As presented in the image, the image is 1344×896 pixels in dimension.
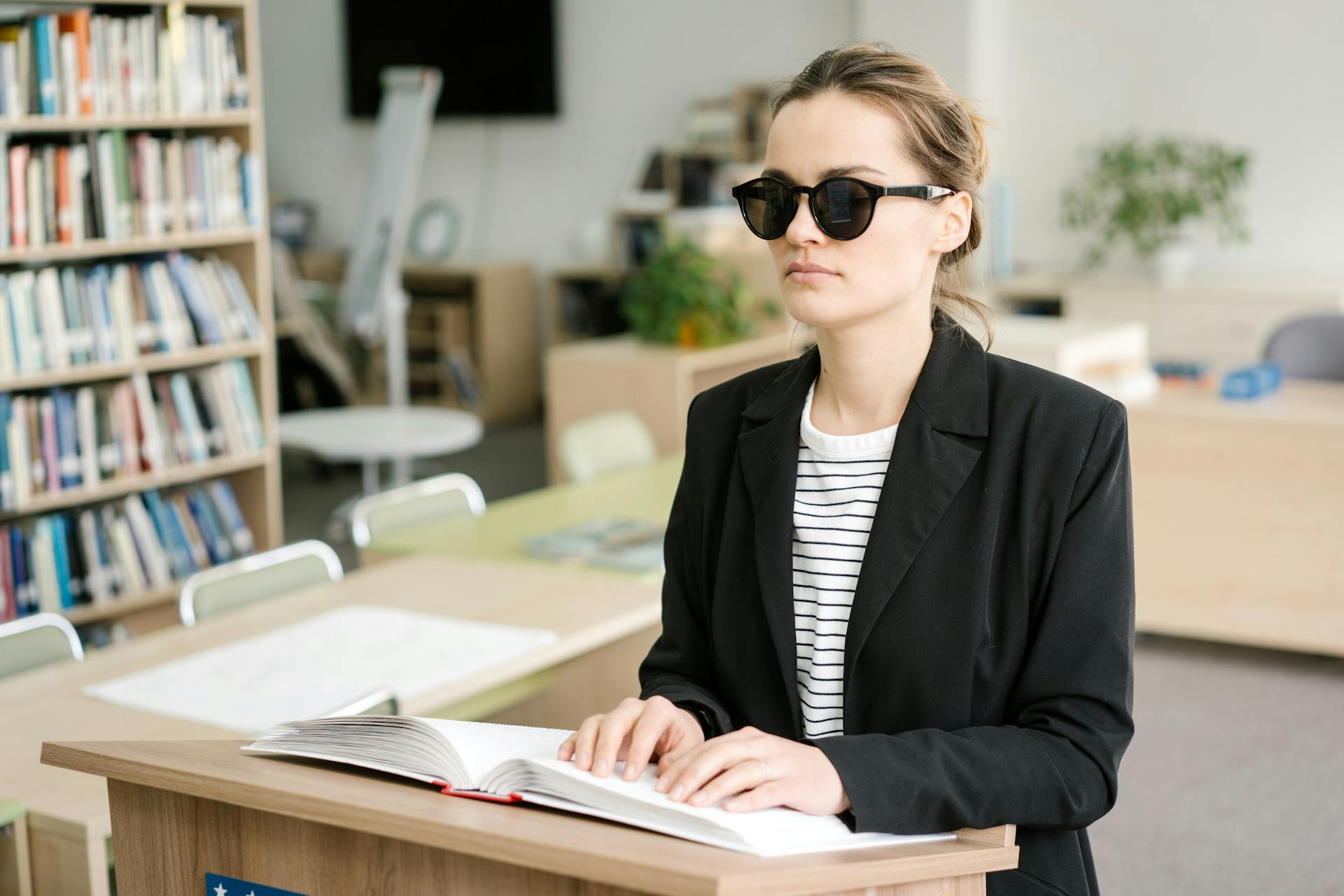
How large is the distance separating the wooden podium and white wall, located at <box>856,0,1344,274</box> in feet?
18.6

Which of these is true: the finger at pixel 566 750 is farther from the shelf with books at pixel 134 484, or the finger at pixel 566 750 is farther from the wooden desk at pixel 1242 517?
the wooden desk at pixel 1242 517

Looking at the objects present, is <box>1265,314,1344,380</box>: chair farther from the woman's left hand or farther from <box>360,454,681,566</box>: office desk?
the woman's left hand

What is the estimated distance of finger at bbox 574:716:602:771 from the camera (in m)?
1.11

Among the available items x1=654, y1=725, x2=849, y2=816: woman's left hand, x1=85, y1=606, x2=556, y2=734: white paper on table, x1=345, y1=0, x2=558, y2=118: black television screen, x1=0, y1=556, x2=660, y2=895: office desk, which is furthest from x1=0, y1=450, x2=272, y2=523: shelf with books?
x1=345, y1=0, x2=558, y2=118: black television screen

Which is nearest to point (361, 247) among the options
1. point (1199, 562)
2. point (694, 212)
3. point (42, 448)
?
point (694, 212)

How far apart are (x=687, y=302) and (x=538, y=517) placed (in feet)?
7.28

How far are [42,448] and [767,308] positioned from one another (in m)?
2.97

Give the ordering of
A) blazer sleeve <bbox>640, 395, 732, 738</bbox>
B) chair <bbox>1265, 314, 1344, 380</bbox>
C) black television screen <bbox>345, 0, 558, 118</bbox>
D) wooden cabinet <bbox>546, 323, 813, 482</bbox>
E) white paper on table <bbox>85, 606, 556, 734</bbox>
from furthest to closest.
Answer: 1. black television screen <bbox>345, 0, 558, 118</bbox>
2. wooden cabinet <bbox>546, 323, 813, 482</bbox>
3. chair <bbox>1265, 314, 1344, 380</bbox>
4. white paper on table <bbox>85, 606, 556, 734</bbox>
5. blazer sleeve <bbox>640, 395, 732, 738</bbox>

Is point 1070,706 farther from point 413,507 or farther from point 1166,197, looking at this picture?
point 1166,197

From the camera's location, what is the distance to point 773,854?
93 cm

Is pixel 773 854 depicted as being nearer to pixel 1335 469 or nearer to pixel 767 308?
pixel 1335 469

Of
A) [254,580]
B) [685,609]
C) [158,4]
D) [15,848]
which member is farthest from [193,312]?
[685,609]

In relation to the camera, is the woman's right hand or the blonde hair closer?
the woman's right hand

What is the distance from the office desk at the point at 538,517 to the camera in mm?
3287
